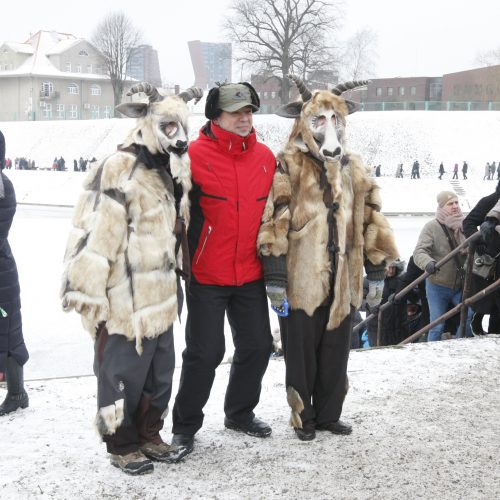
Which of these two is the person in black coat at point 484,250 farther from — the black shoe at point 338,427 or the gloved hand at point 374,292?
the black shoe at point 338,427

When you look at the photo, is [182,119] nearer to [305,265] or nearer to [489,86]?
[305,265]

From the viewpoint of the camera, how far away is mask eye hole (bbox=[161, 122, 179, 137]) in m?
3.33

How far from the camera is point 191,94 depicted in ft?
11.6

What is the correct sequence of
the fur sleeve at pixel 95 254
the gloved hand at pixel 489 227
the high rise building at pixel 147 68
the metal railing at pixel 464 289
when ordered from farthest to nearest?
the high rise building at pixel 147 68, the metal railing at pixel 464 289, the gloved hand at pixel 489 227, the fur sleeve at pixel 95 254

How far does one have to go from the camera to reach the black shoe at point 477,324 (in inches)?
251

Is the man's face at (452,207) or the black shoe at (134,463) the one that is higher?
the man's face at (452,207)

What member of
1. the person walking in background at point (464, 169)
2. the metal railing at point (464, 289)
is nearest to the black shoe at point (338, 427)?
the metal railing at point (464, 289)

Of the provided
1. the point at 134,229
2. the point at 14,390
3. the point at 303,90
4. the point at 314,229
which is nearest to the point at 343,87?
the point at 303,90

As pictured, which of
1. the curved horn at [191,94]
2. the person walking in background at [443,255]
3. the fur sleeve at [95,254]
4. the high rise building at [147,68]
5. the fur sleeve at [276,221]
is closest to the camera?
the fur sleeve at [95,254]

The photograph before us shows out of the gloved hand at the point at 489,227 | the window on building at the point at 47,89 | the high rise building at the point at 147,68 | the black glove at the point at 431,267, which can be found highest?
the high rise building at the point at 147,68

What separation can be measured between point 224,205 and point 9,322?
5.26ft

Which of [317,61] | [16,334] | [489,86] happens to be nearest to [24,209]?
[16,334]

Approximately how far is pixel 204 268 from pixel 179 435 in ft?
2.97

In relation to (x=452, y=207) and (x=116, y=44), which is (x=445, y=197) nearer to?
(x=452, y=207)
